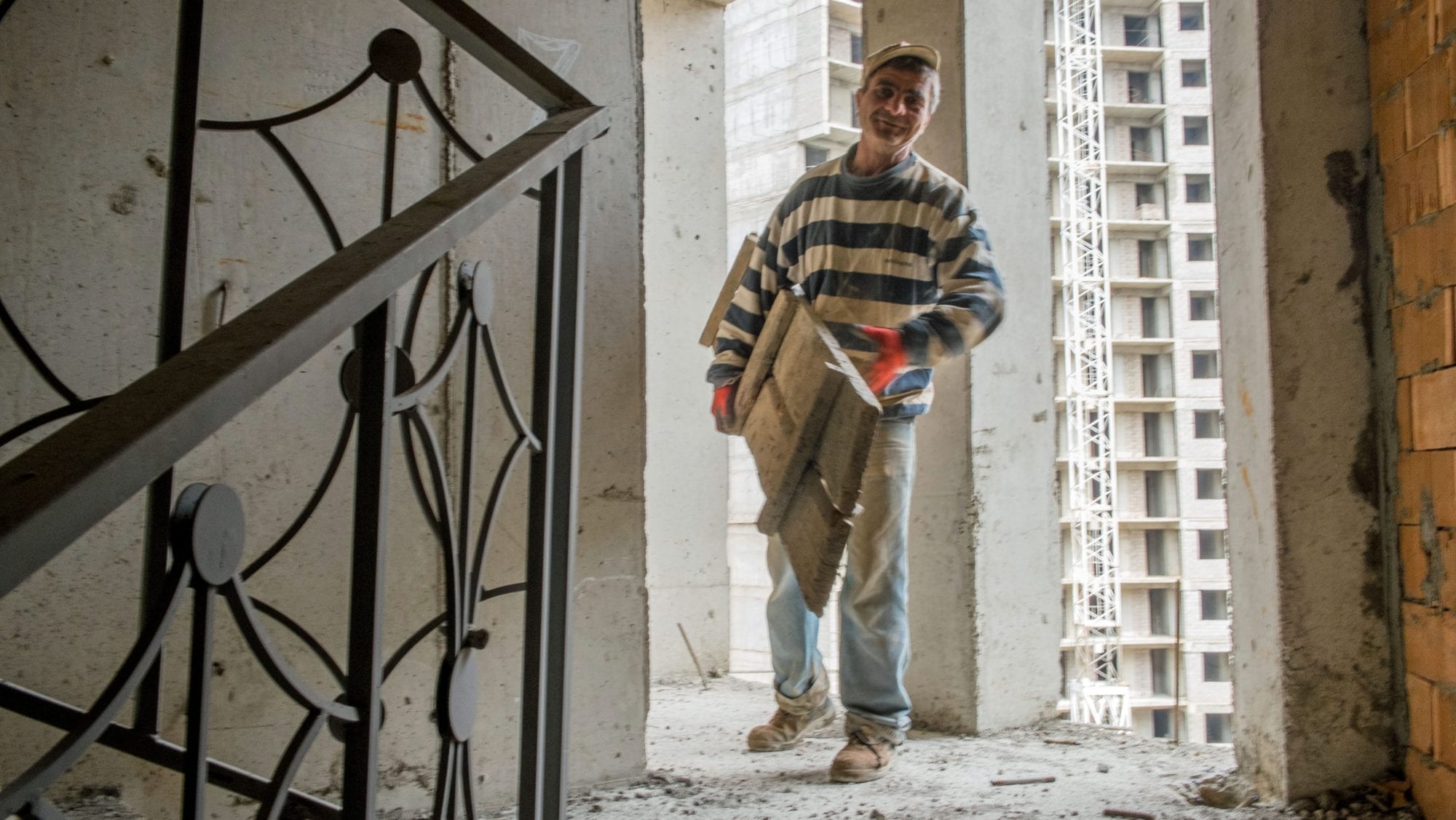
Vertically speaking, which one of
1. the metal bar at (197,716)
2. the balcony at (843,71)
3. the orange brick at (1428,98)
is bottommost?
the metal bar at (197,716)

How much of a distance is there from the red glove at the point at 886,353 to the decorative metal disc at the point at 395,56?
1310mm

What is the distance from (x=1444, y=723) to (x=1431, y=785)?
0.14 metres

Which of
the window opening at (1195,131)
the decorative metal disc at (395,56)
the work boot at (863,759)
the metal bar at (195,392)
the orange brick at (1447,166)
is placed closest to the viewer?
the metal bar at (195,392)

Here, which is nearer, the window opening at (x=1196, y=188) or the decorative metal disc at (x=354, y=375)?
the decorative metal disc at (x=354, y=375)

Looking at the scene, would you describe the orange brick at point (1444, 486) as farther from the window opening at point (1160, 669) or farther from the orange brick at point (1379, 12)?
the window opening at point (1160, 669)

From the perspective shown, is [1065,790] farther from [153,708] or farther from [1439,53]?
[153,708]

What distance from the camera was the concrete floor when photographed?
2211mm

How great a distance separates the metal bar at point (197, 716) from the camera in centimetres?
74

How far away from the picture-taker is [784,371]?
8.14ft

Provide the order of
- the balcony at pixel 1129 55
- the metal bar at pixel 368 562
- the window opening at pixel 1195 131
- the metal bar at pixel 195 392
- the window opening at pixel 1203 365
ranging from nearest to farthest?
the metal bar at pixel 195 392 → the metal bar at pixel 368 562 → the window opening at pixel 1203 365 → the window opening at pixel 1195 131 → the balcony at pixel 1129 55

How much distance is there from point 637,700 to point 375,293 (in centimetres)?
175

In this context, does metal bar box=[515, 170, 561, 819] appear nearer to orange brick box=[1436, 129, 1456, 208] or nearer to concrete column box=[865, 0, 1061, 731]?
orange brick box=[1436, 129, 1456, 208]

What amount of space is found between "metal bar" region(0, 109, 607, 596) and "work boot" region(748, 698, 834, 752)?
208cm

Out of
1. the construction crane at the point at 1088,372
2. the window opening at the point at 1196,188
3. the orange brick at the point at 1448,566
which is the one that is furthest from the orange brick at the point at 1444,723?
the window opening at the point at 1196,188
